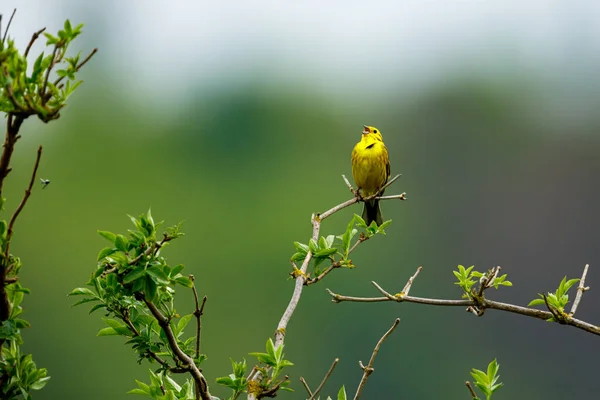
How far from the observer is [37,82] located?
3100 mm

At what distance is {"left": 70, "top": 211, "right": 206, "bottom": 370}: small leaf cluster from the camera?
130 inches

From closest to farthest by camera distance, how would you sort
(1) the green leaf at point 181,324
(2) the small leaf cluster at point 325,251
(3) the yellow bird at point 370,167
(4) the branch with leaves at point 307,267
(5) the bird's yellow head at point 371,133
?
(4) the branch with leaves at point 307,267, (1) the green leaf at point 181,324, (2) the small leaf cluster at point 325,251, (3) the yellow bird at point 370,167, (5) the bird's yellow head at point 371,133

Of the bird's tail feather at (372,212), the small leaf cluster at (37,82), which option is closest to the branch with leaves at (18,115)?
the small leaf cluster at (37,82)

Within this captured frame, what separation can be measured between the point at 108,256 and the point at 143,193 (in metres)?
52.7

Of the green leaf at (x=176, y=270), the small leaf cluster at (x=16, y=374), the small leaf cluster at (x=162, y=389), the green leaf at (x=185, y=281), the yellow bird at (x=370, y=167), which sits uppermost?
the green leaf at (x=176, y=270)

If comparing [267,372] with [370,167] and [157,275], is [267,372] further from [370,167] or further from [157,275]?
[370,167]

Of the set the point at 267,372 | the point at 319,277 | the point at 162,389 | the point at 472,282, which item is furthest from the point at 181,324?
the point at 472,282

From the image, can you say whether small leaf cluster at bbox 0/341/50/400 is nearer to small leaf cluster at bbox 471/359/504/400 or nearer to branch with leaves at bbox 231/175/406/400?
branch with leaves at bbox 231/175/406/400

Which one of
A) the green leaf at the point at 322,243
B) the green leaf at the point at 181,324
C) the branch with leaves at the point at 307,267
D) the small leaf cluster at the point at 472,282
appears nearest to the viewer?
the branch with leaves at the point at 307,267

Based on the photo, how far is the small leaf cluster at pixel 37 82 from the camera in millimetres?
2990

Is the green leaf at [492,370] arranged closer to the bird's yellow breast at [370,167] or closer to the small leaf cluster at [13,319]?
the small leaf cluster at [13,319]

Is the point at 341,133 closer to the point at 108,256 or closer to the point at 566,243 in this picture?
the point at 566,243

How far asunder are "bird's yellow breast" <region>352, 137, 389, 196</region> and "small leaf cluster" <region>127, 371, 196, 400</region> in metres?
5.92

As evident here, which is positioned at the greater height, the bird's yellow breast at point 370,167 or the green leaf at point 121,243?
the green leaf at point 121,243
